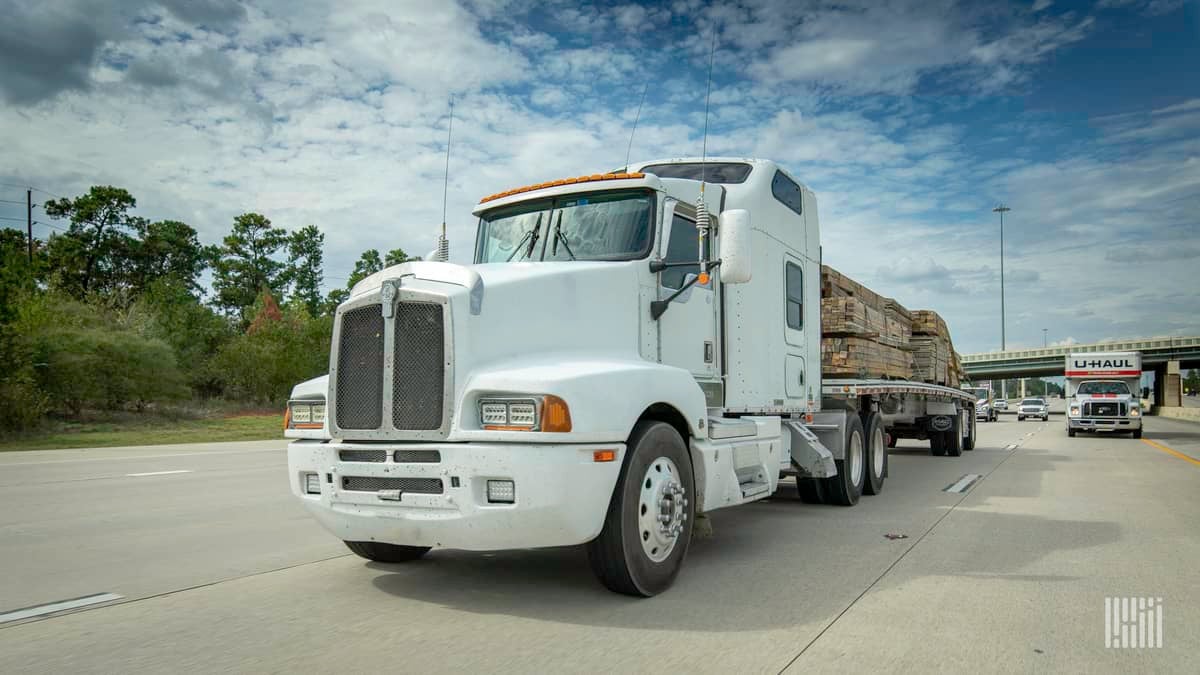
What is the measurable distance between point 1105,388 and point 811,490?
23.5 metres

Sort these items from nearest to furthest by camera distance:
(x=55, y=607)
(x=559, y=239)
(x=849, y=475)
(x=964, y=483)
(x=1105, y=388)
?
(x=55, y=607) → (x=559, y=239) → (x=849, y=475) → (x=964, y=483) → (x=1105, y=388)

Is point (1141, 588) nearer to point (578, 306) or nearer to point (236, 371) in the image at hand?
point (578, 306)

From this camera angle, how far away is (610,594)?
5.44m

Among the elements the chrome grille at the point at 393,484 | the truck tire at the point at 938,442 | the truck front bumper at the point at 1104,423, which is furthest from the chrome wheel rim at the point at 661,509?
the truck front bumper at the point at 1104,423

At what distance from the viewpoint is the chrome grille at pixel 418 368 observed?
5.00 m

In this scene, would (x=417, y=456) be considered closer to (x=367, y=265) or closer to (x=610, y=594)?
(x=610, y=594)

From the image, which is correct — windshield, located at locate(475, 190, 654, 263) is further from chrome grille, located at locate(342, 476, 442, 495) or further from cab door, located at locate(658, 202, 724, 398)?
chrome grille, located at locate(342, 476, 442, 495)

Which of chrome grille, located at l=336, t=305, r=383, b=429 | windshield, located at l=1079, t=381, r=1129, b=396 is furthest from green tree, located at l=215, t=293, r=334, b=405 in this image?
chrome grille, located at l=336, t=305, r=383, b=429

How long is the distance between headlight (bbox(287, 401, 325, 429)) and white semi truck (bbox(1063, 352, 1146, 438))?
2845 cm

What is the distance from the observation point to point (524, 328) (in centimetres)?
528

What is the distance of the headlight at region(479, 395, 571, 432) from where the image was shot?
15.5 ft

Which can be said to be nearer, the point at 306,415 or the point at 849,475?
the point at 306,415

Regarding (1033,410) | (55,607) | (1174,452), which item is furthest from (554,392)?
(1033,410)

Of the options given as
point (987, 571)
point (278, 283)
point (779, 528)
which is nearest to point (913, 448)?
point (779, 528)
